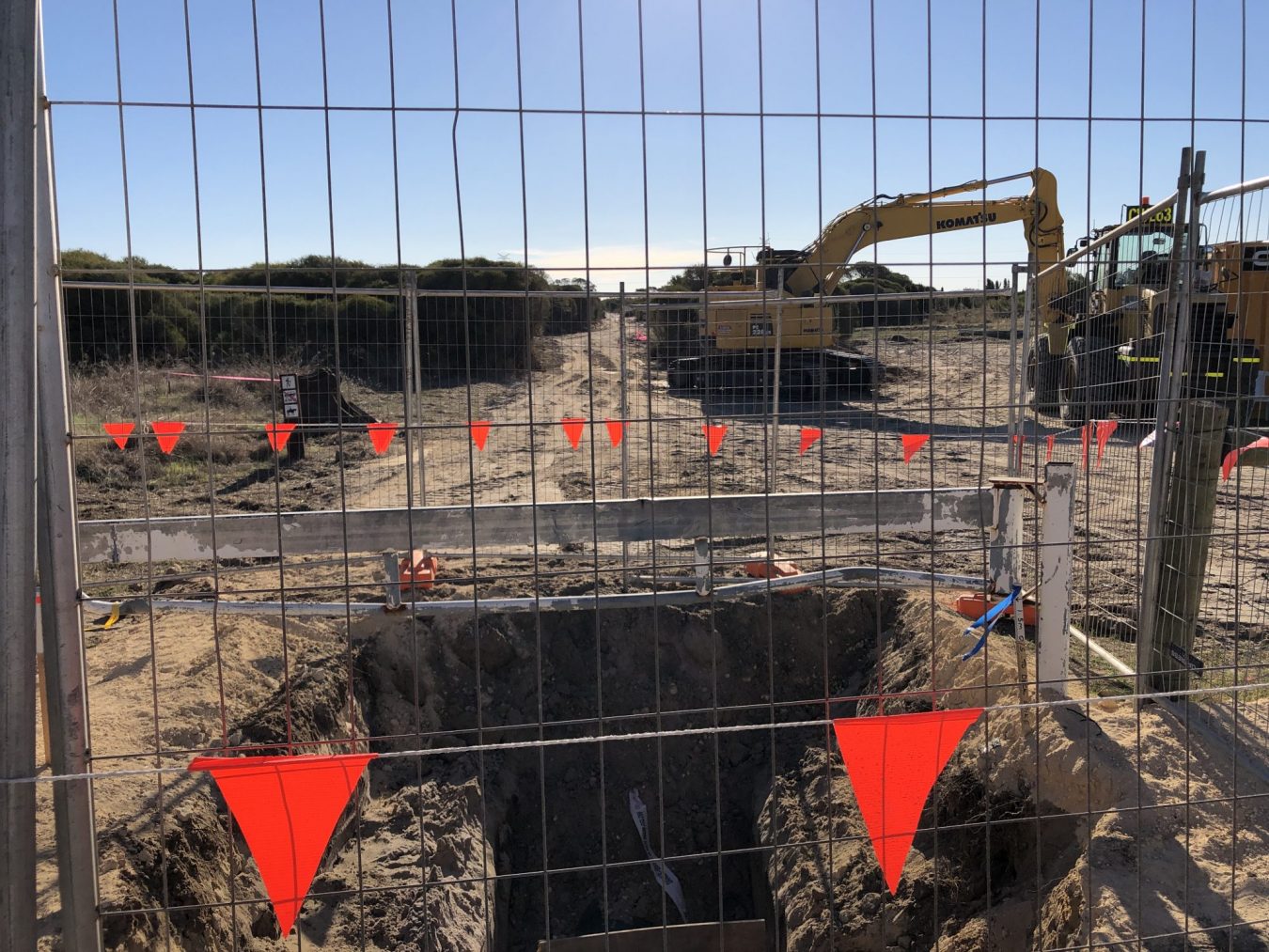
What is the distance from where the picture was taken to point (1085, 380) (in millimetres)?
6574

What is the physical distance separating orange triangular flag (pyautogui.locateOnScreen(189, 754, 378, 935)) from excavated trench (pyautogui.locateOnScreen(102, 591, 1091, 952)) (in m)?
1.20

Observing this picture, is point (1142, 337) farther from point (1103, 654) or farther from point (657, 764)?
point (657, 764)

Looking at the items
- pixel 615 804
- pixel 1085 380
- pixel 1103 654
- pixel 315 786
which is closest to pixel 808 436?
pixel 1085 380

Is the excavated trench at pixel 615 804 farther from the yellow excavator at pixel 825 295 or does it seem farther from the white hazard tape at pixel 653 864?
the yellow excavator at pixel 825 295

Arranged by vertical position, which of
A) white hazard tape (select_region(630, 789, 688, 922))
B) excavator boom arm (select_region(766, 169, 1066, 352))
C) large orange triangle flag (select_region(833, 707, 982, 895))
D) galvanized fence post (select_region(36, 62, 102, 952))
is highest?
excavator boom arm (select_region(766, 169, 1066, 352))

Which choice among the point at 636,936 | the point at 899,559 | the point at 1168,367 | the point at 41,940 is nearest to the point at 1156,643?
the point at 1168,367

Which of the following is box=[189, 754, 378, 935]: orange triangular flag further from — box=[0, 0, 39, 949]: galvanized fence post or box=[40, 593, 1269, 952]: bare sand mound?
box=[0, 0, 39, 949]: galvanized fence post

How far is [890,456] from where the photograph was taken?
11703mm

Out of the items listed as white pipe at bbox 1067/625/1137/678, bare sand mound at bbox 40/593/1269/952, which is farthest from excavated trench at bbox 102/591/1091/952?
white pipe at bbox 1067/625/1137/678

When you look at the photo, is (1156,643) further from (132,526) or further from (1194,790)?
(132,526)

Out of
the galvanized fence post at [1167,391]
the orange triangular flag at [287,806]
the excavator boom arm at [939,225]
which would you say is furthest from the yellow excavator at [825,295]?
the orange triangular flag at [287,806]

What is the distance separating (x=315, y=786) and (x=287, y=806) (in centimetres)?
10

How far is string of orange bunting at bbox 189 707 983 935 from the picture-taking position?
109 inches

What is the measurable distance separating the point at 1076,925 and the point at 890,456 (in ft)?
27.7
